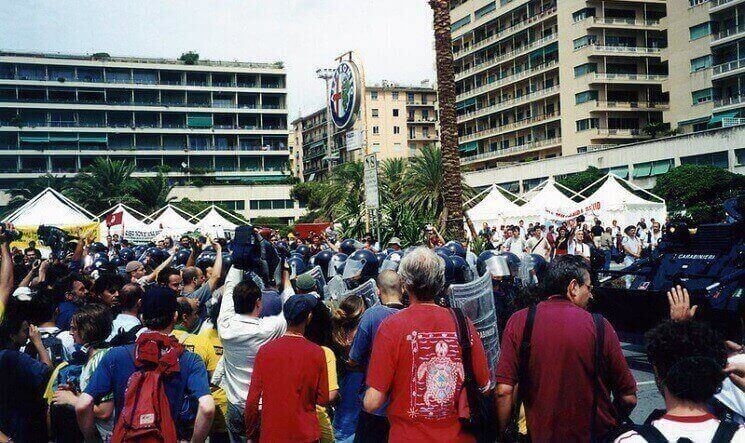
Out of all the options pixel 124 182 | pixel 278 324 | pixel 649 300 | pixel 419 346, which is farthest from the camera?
pixel 124 182

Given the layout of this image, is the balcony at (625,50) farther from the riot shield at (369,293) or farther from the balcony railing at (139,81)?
the riot shield at (369,293)

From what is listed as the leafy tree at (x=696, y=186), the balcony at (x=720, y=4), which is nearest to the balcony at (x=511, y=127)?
the balcony at (x=720, y=4)

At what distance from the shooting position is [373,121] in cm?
10000

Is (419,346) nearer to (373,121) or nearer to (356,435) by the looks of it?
(356,435)

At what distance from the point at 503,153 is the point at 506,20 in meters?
14.7

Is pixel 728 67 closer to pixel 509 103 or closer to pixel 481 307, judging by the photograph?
pixel 509 103

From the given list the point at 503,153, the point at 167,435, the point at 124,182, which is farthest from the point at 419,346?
the point at 503,153

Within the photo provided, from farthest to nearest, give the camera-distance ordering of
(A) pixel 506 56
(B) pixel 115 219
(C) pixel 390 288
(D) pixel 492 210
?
(A) pixel 506 56 < (D) pixel 492 210 < (B) pixel 115 219 < (C) pixel 390 288

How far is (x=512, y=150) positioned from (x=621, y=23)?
1763cm

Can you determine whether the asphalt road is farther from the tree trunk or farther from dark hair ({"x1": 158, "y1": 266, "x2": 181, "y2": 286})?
the tree trunk

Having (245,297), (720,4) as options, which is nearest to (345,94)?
(245,297)

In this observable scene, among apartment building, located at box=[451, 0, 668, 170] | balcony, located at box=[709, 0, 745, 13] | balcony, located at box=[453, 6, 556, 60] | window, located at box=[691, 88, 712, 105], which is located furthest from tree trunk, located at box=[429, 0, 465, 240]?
balcony, located at box=[453, 6, 556, 60]

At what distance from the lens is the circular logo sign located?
2314cm

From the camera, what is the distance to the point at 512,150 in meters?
77.6
